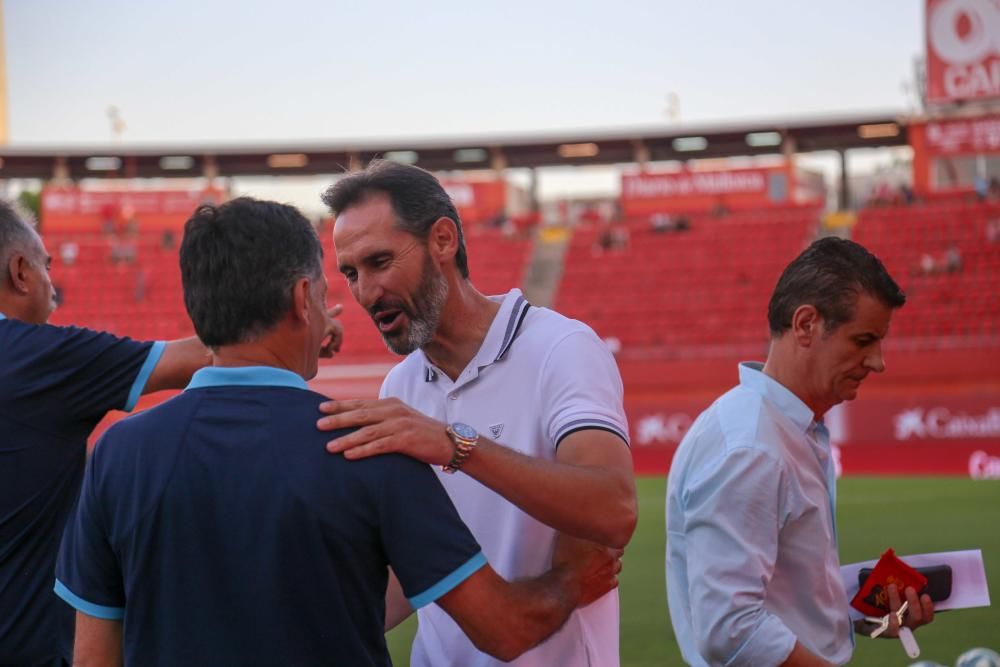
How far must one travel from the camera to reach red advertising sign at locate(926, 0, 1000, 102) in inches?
1266

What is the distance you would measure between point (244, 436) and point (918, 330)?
1032 inches

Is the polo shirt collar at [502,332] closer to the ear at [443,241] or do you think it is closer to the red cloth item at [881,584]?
the ear at [443,241]

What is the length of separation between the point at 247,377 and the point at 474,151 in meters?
39.3

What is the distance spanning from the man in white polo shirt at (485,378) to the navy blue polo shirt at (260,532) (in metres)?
0.45

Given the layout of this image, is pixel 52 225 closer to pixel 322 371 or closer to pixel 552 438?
pixel 322 371

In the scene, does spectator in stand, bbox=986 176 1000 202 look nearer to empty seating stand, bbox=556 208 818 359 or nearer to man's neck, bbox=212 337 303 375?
empty seating stand, bbox=556 208 818 359

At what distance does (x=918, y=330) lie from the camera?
1028 inches

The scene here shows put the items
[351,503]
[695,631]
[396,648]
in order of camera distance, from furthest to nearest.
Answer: [396,648], [695,631], [351,503]

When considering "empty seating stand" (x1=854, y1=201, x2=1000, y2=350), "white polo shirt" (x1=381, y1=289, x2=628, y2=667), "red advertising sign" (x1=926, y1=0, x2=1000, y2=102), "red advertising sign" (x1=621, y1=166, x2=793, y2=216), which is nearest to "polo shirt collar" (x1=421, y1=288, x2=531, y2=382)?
"white polo shirt" (x1=381, y1=289, x2=628, y2=667)

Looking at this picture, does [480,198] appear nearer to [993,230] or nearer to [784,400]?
[993,230]

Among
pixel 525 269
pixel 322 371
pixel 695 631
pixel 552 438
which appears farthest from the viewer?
pixel 525 269

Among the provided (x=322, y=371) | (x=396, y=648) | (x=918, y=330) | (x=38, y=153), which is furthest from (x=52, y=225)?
(x=396, y=648)

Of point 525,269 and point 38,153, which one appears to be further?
point 38,153

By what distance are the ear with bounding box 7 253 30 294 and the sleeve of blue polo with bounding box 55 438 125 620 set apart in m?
1.32
